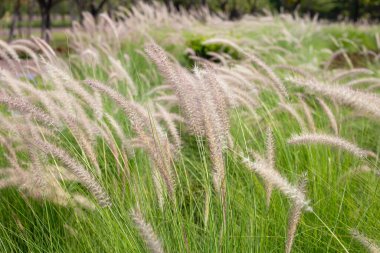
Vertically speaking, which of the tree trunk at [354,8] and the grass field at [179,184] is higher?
the grass field at [179,184]

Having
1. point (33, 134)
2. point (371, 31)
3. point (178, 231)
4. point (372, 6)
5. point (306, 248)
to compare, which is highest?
point (33, 134)

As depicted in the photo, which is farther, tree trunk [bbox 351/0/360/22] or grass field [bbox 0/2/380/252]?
tree trunk [bbox 351/0/360/22]

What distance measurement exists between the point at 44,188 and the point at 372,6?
3840cm

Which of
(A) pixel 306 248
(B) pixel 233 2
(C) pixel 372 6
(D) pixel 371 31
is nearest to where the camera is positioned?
(A) pixel 306 248

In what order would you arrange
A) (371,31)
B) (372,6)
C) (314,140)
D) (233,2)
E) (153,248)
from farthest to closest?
(233,2), (372,6), (371,31), (314,140), (153,248)

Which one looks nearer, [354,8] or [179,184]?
[179,184]

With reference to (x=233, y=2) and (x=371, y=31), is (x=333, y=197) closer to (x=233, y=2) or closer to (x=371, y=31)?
(x=371, y=31)

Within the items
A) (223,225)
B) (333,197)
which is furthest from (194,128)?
(333,197)

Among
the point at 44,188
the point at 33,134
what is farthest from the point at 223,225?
the point at 33,134

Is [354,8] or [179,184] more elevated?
[179,184]

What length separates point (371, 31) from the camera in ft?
43.3

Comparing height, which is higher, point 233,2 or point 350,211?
point 350,211

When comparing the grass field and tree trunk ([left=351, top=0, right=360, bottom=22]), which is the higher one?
the grass field

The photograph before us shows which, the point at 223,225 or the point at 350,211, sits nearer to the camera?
the point at 223,225
